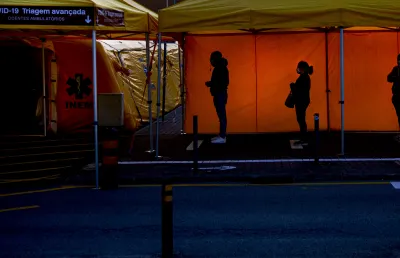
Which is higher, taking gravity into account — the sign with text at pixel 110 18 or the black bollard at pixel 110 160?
the sign with text at pixel 110 18

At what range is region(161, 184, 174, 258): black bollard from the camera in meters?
6.44

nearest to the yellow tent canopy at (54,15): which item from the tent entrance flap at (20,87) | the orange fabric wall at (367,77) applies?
the tent entrance flap at (20,87)

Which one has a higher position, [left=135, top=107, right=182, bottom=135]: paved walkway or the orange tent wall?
the orange tent wall

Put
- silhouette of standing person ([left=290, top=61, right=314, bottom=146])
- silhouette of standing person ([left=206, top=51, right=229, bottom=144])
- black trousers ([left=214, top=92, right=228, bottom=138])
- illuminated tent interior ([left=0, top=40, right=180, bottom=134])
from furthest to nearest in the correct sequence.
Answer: illuminated tent interior ([left=0, top=40, right=180, bottom=134]) → black trousers ([left=214, top=92, right=228, bottom=138]) → silhouette of standing person ([left=206, top=51, right=229, bottom=144]) → silhouette of standing person ([left=290, top=61, right=314, bottom=146])

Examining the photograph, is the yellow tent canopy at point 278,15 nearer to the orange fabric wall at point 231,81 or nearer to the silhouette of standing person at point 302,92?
the silhouette of standing person at point 302,92

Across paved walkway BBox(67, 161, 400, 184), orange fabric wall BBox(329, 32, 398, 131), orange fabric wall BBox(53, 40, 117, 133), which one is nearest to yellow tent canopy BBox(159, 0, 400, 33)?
paved walkway BBox(67, 161, 400, 184)

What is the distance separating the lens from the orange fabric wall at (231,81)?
17516 mm

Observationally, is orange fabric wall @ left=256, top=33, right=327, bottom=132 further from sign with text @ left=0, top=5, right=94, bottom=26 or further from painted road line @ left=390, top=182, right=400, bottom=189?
sign with text @ left=0, top=5, right=94, bottom=26

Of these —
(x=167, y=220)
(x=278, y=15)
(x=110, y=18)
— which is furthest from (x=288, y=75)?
(x=167, y=220)

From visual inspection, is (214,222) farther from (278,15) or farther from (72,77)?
(72,77)

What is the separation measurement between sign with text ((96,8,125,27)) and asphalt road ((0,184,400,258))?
2712 mm

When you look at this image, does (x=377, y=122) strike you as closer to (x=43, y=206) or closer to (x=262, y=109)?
(x=262, y=109)

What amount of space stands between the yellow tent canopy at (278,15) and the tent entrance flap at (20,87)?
5596 mm

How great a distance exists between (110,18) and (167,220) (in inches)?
239
